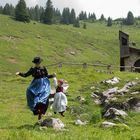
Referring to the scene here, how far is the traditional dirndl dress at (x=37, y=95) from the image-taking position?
14.0m

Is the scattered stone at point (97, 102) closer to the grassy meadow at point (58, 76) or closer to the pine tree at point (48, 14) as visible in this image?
the grassy meadow at point (58, 76)

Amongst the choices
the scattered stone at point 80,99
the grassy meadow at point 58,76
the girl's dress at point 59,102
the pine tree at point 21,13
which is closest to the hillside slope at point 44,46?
Answer: the grassy meadow at point 58,76

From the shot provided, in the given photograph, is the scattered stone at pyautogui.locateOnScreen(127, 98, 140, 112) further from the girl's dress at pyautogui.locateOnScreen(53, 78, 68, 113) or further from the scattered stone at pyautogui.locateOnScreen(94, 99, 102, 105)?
the scattered stone at pyautogui.locateOnScreen(94, 99, 102, 105)

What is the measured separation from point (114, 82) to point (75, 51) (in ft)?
268

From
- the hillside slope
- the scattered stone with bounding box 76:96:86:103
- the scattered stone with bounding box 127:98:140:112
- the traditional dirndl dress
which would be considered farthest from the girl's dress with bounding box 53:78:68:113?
the hillside slope

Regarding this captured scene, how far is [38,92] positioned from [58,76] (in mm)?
26711

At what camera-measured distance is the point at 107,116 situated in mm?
16297

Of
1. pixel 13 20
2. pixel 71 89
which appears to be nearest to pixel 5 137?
pixel 71 89

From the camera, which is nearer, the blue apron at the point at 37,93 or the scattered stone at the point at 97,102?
the blue apron at the point at 37,93

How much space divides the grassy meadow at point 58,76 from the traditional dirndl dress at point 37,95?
712 mm

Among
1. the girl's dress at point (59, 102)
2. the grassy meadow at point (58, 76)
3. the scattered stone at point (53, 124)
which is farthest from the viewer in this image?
the girl's dress at point (59, 102)

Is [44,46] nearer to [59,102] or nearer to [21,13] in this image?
[21,13]

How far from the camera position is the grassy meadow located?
39.3ft

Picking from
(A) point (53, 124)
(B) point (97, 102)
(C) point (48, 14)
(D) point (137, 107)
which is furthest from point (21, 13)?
(A) point (53, 124)
